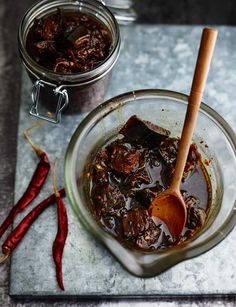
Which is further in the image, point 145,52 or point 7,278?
point 145,52

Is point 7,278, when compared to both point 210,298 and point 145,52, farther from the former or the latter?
point 145,52

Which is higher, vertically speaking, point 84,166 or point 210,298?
point 84,166

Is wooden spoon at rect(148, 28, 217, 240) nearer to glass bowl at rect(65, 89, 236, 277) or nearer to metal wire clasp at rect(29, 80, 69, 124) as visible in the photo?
glass bowl at rect(65, 89, 236, 277)

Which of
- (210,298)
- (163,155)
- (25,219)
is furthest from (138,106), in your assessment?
(210,298)

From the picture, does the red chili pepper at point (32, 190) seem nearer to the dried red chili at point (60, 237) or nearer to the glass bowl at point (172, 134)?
the dried red chili at point (60, 237)

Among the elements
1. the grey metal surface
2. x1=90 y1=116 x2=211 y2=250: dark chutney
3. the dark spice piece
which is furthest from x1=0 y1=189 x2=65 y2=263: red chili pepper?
the dark spice piece
